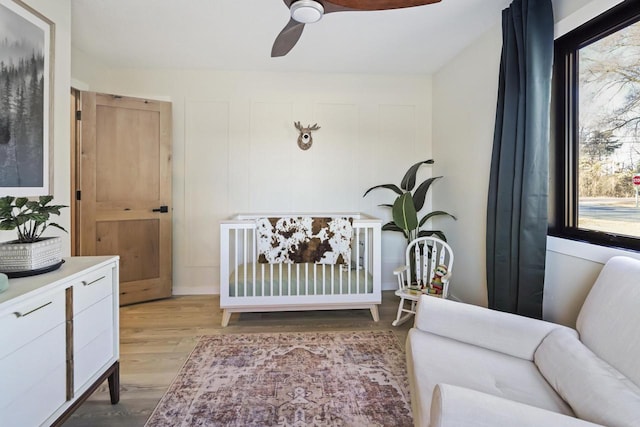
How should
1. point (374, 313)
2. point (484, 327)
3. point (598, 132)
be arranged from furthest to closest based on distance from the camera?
point (374, 313) → point (598, 132) → point (484, 327)

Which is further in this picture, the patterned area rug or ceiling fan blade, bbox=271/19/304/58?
ceiling fan blade, bbox=271/19/304/58

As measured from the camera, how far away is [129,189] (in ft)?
10.3

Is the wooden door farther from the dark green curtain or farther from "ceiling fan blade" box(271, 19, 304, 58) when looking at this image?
the dark green curtain

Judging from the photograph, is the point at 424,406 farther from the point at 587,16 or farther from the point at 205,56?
the point at 205,56

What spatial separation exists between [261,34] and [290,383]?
8.63 ft

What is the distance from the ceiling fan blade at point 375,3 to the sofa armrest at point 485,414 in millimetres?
1556

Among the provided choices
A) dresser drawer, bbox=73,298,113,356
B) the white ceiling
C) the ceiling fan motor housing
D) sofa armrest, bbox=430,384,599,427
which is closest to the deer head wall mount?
the white ceiling

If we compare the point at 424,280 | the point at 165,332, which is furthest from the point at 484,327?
the point at 165,332

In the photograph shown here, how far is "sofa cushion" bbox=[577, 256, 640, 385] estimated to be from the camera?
1.05 metres

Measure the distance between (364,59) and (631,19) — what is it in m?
2.00

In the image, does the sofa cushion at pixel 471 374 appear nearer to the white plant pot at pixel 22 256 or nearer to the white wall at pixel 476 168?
the white wall at pixel 476 168

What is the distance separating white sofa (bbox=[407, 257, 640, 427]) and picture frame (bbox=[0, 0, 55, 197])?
2.13 meters

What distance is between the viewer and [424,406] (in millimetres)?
1058

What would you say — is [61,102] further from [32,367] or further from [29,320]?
[32,367]
